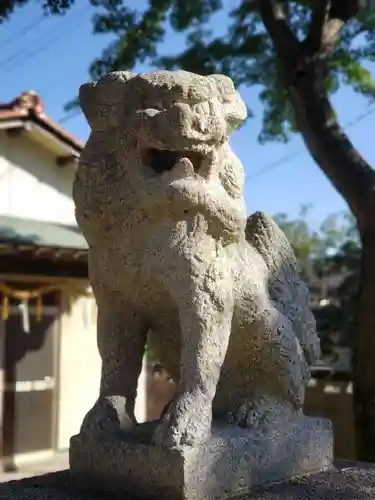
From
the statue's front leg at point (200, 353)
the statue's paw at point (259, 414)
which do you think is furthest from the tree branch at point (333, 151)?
the statue's front leg at point (200, 353)

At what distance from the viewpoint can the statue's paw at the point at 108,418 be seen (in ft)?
7.77

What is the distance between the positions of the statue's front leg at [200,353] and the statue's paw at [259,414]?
269 millimetres

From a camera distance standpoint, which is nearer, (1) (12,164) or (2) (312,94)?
(2) (312,94)

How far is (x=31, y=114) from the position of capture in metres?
8.06

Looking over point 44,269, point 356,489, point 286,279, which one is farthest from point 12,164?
point 356,489

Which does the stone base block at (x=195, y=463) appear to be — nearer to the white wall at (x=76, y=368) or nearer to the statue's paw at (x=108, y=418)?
the statue's paw at (x=108, y=418)

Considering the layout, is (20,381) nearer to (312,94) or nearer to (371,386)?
(371,386)

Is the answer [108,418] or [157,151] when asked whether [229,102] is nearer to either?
[157,151]

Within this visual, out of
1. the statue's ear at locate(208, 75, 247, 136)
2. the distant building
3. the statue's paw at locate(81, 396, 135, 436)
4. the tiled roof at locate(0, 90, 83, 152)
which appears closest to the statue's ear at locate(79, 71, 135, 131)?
the statue's ear at locate(208, 75, 247, 136)

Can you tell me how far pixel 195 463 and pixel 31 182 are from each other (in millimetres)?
6751

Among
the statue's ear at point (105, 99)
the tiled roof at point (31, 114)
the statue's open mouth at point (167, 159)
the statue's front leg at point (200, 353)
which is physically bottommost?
the statue's front leg at point (200, 353)

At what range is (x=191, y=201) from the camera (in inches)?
88.0

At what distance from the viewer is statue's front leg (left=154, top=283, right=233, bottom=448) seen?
7.25 ft

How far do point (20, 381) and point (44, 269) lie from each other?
1.23 metres
